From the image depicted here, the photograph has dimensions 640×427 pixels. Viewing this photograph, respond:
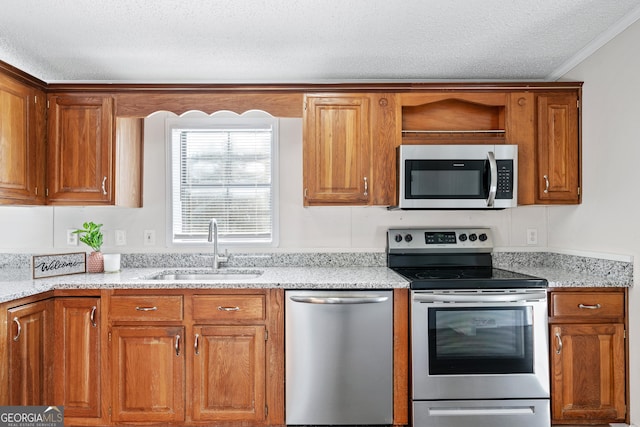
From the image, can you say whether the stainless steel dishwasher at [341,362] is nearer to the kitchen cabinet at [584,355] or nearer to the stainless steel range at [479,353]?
the stainless steel range at [479,353]

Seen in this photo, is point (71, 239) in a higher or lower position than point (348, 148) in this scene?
lower

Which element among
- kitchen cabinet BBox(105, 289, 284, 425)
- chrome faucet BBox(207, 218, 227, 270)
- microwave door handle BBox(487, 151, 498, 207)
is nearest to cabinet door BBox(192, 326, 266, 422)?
kitchen cabinet BBox(105, 289, 284, 425)

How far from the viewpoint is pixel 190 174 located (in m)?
3.08

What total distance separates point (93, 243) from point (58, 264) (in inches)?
9.6

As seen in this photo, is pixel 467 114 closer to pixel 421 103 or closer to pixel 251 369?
pixel 421 103

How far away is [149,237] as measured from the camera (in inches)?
119

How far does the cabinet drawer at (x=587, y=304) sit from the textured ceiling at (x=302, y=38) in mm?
1455

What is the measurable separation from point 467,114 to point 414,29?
85cm

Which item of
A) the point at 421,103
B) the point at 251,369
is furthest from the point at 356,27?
the point at 251,369

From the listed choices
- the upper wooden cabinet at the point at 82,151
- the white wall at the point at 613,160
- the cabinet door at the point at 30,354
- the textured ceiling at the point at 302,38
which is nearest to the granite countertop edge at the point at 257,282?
the cabinet door at the point at 30,354

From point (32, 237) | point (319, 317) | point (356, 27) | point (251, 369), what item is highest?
point (356, 27)

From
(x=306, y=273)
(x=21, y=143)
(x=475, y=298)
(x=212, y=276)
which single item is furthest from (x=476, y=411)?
(x=21, y=143)

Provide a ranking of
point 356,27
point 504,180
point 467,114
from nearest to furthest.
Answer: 1. point 356,27
2. point 504,180
3. point 467,114

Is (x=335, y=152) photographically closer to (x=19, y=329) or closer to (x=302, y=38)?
(x=302, y=38)
